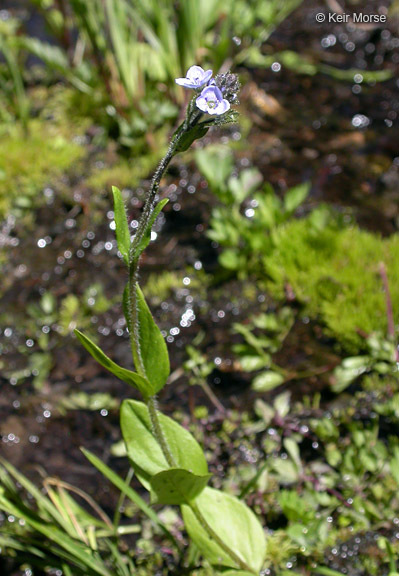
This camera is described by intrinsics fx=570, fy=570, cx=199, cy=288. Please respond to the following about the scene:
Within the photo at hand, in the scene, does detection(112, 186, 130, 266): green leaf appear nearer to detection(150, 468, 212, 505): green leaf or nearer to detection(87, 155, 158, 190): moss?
detection(150, 468, 212, 505): green leaf

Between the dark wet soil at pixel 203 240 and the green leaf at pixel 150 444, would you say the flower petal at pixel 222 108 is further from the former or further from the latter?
the dark wet soil at pixel 203 240

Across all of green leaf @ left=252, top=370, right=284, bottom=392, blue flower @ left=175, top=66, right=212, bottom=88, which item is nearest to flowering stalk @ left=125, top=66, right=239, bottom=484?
blue flower @ left=175, top=66, right=212, bottom=88

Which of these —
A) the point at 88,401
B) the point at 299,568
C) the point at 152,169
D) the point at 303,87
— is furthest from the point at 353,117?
the point at 299,568

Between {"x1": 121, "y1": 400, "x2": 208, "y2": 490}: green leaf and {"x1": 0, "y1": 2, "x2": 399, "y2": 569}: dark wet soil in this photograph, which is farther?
{"x1": 0, "y1": 2, "x2": 399, "y2": 569}: dark wet soil

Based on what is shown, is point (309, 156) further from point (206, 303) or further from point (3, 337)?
point (3, 337)

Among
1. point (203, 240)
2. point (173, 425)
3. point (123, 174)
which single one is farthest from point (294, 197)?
point (173, 425)

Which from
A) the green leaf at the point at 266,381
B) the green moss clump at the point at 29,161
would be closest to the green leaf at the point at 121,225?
the green leaf at the point at 266,381
